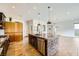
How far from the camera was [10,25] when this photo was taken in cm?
310

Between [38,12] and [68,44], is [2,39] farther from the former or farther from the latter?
Result: [68,44]

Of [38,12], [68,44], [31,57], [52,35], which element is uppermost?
[38,12]

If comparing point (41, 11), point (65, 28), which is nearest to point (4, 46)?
point (41, 11)

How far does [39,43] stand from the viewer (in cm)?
334

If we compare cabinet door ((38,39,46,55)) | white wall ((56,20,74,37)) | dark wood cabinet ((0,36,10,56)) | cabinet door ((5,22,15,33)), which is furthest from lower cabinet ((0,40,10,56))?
white wall ((56,20,74,37))

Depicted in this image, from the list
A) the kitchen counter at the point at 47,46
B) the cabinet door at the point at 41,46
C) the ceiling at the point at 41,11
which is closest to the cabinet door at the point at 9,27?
the ceiling at the point at 41,11

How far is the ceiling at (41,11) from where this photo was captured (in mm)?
3113

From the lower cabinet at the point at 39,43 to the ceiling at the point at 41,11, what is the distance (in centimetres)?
52

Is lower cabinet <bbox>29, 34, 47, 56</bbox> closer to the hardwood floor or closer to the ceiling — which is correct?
the hardwood floor

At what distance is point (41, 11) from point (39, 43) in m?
0.80

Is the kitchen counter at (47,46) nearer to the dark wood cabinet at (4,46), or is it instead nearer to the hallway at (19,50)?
the hallway at (19,50)

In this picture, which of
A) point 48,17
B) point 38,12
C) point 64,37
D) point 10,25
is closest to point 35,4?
point 38,12

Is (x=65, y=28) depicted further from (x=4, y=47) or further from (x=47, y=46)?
(x=4, y=47)

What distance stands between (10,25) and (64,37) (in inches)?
51.0
